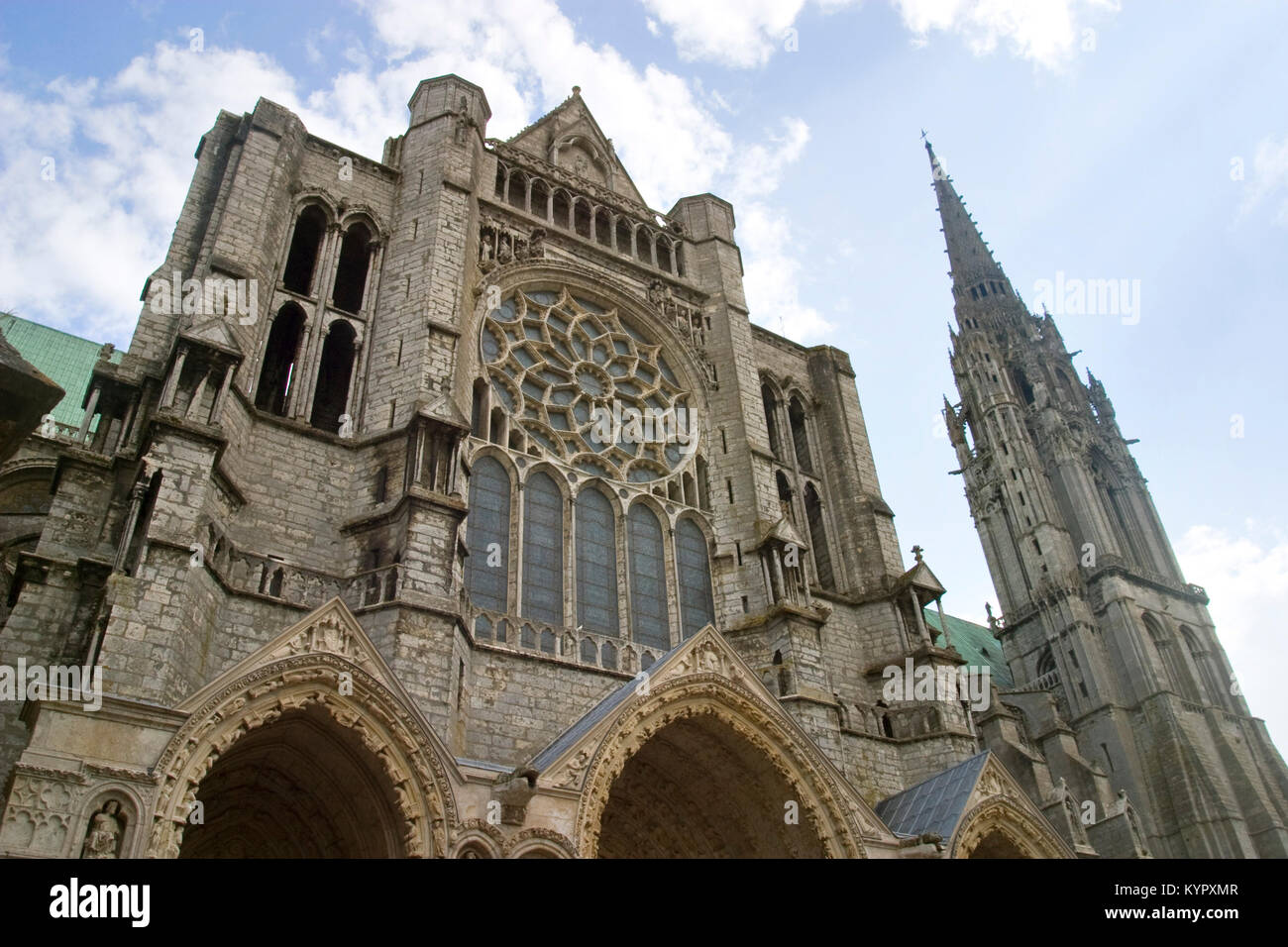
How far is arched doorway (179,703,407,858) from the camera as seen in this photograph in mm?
9711

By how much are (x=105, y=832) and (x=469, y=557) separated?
6.84 meters

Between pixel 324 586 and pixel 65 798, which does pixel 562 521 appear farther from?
pixel 65 798

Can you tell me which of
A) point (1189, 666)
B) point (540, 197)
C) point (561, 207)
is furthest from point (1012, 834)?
point (1189, 666)

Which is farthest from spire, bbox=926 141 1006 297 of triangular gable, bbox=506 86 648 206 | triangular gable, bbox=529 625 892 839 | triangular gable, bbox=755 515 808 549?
triangular gable, bbox=529 625 892 839

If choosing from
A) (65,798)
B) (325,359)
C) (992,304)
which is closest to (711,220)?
(325,359)

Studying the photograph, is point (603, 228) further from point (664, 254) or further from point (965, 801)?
point (965, 801)

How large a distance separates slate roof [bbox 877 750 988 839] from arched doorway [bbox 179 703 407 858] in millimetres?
6953

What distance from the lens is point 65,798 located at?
26.7ft

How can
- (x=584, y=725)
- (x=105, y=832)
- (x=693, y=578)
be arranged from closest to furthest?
1. (x=105, y=832)
2. (x=584, y=725)
3. (x=693, y=578)

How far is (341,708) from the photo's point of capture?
9641mm

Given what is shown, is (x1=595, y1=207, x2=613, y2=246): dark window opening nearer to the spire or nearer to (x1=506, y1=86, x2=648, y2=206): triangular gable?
(x1=506, y1=86, x2=648, y2=206): triangular gable

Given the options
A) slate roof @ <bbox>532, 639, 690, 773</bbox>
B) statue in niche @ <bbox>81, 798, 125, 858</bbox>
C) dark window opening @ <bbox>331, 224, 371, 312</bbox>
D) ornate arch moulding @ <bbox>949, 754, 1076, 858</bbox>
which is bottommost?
statue in niche @ <bbox>81, 798, 125, 858</bbox>
